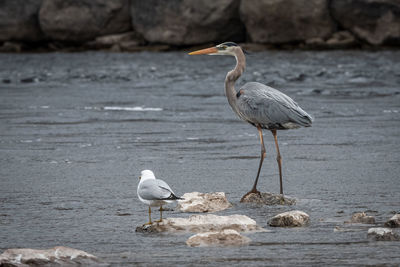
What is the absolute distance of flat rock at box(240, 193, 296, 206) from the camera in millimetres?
7398

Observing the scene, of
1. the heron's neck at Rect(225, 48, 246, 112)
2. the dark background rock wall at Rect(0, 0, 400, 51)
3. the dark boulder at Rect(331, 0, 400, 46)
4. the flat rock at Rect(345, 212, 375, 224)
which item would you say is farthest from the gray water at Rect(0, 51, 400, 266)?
the dark background rock wall at Rect(0, 0, 400, 51)

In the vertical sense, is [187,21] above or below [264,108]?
below

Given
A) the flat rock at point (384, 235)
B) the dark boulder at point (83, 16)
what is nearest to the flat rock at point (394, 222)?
the flat rock at point (384, 235)

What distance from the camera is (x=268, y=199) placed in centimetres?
749

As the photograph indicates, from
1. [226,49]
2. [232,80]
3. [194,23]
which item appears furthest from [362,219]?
[194,23]

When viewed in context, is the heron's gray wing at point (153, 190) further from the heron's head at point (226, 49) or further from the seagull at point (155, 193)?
the heron's head at point (226, 49)

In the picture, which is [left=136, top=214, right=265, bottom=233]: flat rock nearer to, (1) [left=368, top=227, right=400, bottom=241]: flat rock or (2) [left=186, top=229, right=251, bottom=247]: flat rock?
(2) [left=186, top=229, right=251, bottom=247]: flat rock

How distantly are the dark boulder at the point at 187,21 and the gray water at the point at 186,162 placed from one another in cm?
886

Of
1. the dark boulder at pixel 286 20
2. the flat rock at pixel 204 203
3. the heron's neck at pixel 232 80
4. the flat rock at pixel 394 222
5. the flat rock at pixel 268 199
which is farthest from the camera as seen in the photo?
the dark boulder at pixel 286 20

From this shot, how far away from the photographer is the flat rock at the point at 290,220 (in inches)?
250

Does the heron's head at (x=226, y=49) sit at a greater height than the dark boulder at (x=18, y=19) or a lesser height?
greater

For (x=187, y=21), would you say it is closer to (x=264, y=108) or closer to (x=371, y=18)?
(x=371, y=18)

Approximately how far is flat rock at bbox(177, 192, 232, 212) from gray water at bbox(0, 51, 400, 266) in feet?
0.40

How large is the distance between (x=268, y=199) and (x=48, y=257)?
2.78 m
